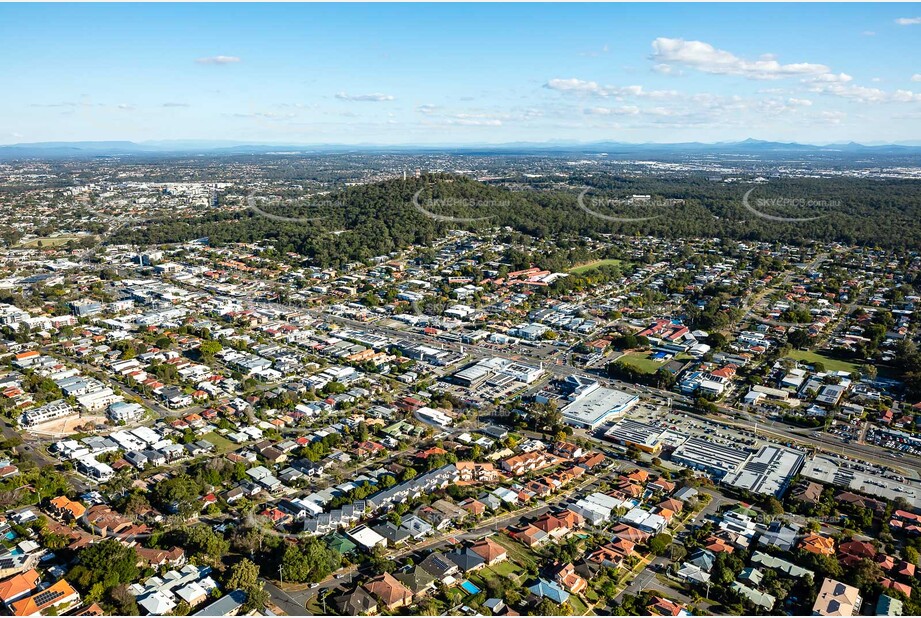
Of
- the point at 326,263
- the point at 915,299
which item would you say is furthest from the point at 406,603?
the point at 915,299

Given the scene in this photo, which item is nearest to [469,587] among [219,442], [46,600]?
[46,600]

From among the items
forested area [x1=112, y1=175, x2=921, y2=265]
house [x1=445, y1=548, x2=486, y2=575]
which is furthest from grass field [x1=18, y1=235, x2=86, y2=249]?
house [x1=445, y1=548, x2=486, y2=575]

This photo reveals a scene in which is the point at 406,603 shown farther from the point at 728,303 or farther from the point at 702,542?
the point at 728,303

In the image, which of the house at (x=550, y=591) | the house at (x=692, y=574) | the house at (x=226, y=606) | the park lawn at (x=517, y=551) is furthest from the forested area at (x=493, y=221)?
the house at (x=692, y=574)

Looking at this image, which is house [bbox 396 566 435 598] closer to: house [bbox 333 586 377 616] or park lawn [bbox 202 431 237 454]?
house [bbox 333 586 377 616]

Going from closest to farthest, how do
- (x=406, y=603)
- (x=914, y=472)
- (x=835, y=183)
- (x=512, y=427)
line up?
(x=406, y=603), (x=914, y=472), (x=512, y=427), (x=835, y=183)

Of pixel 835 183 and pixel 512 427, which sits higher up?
pixel 835 183
